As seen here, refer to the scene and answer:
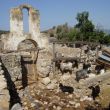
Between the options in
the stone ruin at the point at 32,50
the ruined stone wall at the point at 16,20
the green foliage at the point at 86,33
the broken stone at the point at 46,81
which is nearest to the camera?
the broken stone at the point at 46,81

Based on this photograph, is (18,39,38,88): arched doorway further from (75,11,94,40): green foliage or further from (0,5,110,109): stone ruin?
(75,11,94,40): green foliage

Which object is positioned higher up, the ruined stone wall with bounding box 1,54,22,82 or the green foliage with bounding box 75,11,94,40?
the green foliage with bounding box 75,11,94,40

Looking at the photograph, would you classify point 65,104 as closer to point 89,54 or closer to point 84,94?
point 84,94

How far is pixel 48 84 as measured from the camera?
16500 mm

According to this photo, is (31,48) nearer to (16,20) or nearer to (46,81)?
(16,20)

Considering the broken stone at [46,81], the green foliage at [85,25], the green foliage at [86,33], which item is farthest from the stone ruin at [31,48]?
the green foliage at [85,25]

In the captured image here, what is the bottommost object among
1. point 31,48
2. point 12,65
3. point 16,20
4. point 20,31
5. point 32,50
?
point 12,65

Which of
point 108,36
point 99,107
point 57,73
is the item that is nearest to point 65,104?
point 99,107

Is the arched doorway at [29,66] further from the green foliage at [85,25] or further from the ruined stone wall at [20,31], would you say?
the green foliage at [85,25]

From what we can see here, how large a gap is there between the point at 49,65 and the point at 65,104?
4.51m

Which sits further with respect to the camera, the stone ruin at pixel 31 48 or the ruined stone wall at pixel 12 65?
the stone ruin at pixel 31 48

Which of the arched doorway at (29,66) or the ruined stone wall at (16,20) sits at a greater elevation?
the ruined stone wall at (16,20)

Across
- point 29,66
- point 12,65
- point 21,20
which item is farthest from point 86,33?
point 12,65

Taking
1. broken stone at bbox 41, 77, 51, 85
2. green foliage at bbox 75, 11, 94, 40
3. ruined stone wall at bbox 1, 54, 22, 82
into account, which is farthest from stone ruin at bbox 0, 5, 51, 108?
green foliage at bbox 75, 11, 94, 40
